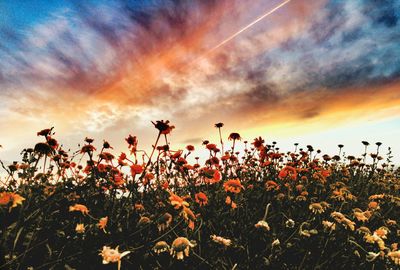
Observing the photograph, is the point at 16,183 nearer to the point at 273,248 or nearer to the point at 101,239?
the point at 101,239

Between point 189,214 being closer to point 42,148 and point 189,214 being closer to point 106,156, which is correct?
point 42,148

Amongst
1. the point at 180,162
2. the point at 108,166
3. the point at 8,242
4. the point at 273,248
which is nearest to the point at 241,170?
the point at 180,162

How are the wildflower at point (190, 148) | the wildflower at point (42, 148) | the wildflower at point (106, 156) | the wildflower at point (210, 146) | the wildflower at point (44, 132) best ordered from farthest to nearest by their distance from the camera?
the wildflower at point (210, 146) < the wildflower at point (190, 148) < the wildflower at point (106, 156) < the wildflower at point (44, 132) < the wildflower at point (42, 148)

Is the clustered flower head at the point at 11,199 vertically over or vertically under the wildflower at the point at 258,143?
under

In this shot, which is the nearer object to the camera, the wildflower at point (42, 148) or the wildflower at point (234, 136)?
the wildflower at point (42, 148)

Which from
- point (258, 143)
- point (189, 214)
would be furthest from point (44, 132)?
point (258, 143)

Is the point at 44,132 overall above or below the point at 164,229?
above

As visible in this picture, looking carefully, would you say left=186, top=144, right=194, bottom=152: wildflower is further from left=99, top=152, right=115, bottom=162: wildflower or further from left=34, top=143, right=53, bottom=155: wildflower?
left=34, top=143, right=53, bottom=155: wildflower

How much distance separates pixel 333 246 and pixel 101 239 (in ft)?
8.23

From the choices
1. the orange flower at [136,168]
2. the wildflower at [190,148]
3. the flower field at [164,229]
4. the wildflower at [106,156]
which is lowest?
the flower field at [164,229]

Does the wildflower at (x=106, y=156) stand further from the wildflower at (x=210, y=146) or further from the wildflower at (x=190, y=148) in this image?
the wildflower at (x=210, y=146)

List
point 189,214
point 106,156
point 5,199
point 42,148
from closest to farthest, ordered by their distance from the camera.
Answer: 1. point 5,199
2. point 189,214
3. point 42,148
4. point 106,156

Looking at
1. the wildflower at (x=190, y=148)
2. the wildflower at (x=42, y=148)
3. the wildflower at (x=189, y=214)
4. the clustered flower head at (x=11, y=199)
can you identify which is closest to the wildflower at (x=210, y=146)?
the wildflower at (x=190, y=148)

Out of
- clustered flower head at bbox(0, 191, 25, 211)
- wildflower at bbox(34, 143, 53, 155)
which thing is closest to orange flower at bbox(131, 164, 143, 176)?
wildflower at bbox(34, 143, 53, 155)
